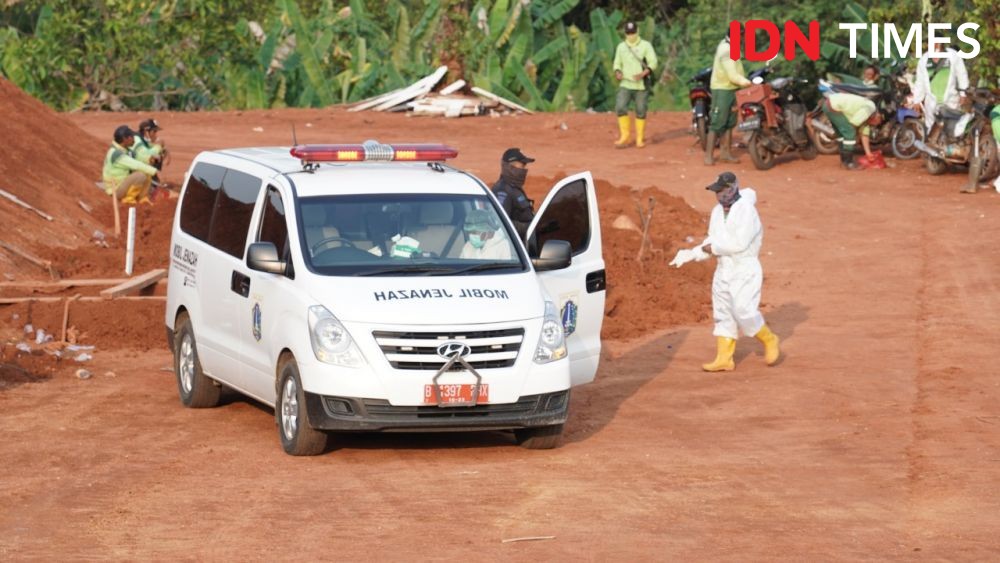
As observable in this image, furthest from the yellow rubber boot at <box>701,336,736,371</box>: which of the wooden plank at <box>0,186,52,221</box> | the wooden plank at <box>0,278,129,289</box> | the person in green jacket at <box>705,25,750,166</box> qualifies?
the person in green jacket at <box>705,25,750,166</box>

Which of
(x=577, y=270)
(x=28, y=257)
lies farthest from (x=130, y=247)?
(x=577, y=270)

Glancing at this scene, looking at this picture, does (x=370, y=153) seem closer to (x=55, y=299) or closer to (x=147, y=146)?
(x=55, y=299)

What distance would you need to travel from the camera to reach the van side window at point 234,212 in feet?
40.7

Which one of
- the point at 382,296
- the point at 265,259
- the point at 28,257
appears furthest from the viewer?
the point at 28,257

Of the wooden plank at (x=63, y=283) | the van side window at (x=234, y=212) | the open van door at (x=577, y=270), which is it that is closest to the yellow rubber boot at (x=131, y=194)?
the wooden plank at (x=63, y=283)

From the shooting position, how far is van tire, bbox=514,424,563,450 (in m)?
11.5

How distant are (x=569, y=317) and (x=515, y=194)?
6.78 ft

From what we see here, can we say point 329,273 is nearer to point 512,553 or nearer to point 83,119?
point 512,553

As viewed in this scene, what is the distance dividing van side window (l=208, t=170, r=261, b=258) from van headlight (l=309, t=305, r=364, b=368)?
1.66 meters

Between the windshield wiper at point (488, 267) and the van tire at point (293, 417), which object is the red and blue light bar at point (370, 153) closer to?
the windshield wiper at point (488, 267)

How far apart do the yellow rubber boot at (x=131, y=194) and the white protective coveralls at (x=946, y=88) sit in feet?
35.7

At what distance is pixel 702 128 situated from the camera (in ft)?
90.2

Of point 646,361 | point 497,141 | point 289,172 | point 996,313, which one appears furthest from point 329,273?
point 497,141

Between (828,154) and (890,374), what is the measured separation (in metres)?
13.2
